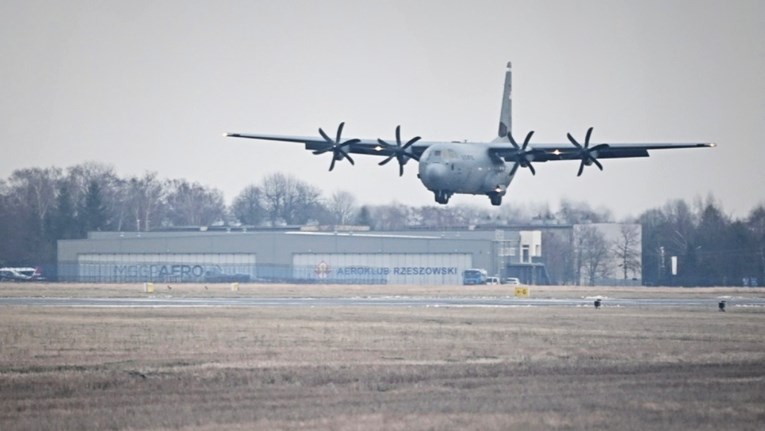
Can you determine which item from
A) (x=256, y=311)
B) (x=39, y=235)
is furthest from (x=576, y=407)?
(x=39, y=235)

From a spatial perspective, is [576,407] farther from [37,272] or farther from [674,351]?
[37,272]

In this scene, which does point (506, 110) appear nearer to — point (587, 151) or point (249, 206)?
point (587, 151)

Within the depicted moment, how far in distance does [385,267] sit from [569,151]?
46.8 metres

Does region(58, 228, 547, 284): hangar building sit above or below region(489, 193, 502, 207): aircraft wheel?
below

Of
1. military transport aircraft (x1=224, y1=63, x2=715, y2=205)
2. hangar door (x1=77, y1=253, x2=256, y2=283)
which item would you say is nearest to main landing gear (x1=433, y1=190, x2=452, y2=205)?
military transport aircraft (x1=224, y1=63, x2=715, y2=205)

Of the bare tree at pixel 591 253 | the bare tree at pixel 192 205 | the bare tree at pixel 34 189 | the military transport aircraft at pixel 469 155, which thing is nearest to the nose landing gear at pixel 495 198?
the military transport aircraft at pixel 469 155

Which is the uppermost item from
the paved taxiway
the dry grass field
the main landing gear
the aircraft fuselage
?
the aircraft fuselage

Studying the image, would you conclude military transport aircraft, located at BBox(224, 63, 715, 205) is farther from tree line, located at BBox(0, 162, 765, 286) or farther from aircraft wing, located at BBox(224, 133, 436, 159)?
tree line, located at BBox(0, 162, 765, 286)

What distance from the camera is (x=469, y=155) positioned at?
6081 centimetres

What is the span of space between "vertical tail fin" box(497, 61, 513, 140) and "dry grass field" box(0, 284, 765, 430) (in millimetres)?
23562

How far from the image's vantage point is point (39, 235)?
11419 centimetres

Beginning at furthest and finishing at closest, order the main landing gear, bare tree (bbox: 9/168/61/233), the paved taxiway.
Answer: bare tree (bbox: 9/168/61/233)
the main landing gear
the paved taxiway

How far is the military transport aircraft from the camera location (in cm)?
5950

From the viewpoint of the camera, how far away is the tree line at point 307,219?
108 m
